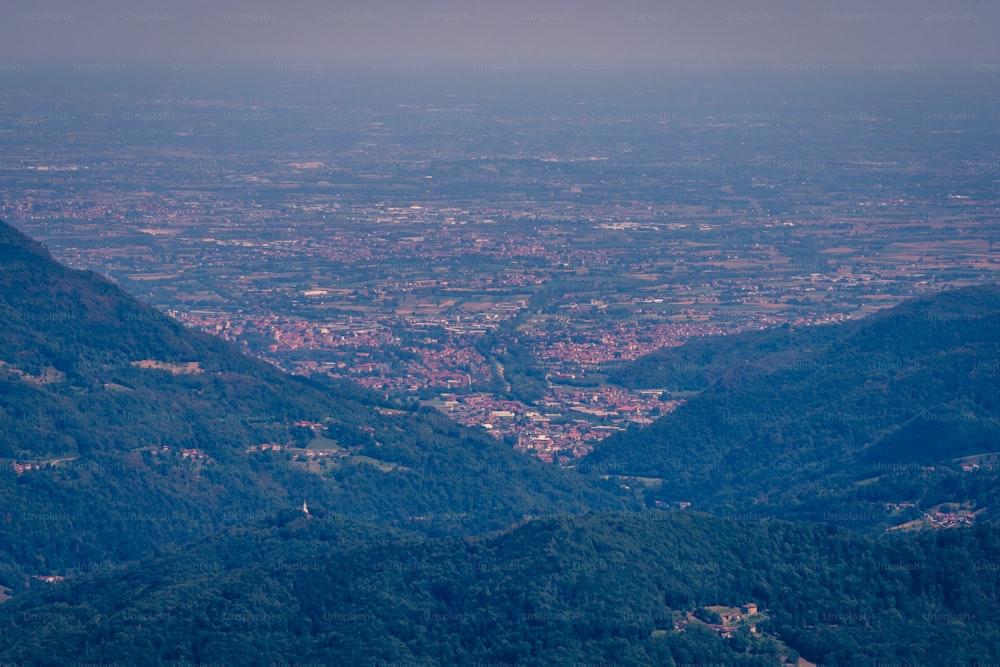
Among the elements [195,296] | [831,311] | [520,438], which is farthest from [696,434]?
[195,296]

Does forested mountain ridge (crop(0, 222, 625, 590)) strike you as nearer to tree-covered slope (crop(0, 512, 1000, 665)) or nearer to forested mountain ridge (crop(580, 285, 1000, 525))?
forested mountain ridge (crop(580, 285, 1000, 525))

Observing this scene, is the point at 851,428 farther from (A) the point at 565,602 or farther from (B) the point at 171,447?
(A) the point at 565,602

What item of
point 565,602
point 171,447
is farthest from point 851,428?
point 565,602

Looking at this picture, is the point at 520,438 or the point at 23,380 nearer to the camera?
the point at 23,380

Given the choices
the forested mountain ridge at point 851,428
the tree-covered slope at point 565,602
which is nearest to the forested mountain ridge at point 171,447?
the forested mountain ridge at point 851,428

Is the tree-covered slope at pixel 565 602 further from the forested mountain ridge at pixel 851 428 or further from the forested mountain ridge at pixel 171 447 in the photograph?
the forested mountain ridge at pixel 171 447

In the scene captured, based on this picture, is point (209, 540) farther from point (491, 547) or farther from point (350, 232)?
point (350, 232)

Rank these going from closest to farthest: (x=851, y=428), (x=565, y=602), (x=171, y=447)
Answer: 1. (x=565, y=602)
2. (x=171, y=447)
3. (x=851, y=428)
